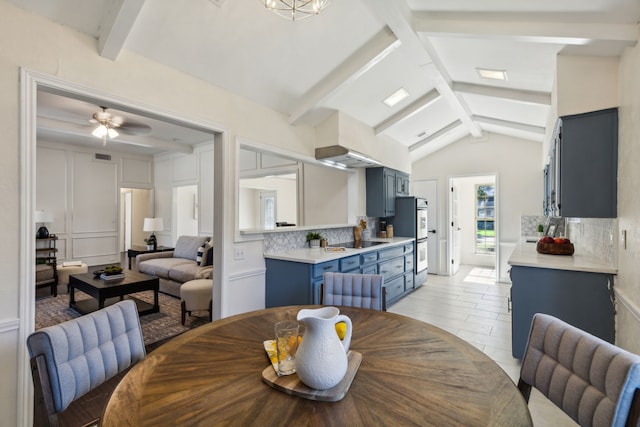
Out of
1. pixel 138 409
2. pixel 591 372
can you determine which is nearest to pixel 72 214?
pixel 138 409

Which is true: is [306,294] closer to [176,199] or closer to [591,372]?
[591,372]

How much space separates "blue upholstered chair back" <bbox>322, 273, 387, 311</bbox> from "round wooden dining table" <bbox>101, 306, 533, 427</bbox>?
27.0 inches

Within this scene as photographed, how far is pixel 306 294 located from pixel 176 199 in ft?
17.3

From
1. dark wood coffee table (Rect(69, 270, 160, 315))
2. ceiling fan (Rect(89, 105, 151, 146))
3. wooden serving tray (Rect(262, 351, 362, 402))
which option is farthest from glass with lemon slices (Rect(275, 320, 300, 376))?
ceiling fan (Rect(89, 105, 151, 146))

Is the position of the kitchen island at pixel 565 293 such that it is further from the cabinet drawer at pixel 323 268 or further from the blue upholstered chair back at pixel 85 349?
the blue upholstered chair back at pixel 85 349

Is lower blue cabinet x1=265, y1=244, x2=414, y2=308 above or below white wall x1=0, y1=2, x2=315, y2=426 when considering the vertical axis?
below

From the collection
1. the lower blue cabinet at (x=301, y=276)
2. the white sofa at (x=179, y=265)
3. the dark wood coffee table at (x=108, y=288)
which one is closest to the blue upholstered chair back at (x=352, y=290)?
the lower blue cabinet at (x=301, y=276)

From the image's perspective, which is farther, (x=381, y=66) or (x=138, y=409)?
(x=381, y=66)

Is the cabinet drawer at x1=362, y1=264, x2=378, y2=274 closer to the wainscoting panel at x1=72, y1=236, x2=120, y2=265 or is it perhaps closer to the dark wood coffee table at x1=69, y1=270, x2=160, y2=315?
the dark wood coffee table at x1=69, y1=270, x2=160, y2=315

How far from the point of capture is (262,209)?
8.58m

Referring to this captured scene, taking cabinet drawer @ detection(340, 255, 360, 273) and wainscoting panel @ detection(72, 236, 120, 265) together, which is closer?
cabinet drawer @ detection(340, 255, 360, 273)

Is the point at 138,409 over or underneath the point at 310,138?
underneath

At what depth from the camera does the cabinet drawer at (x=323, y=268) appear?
3.12m

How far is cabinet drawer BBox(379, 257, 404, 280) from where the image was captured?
429 cm
